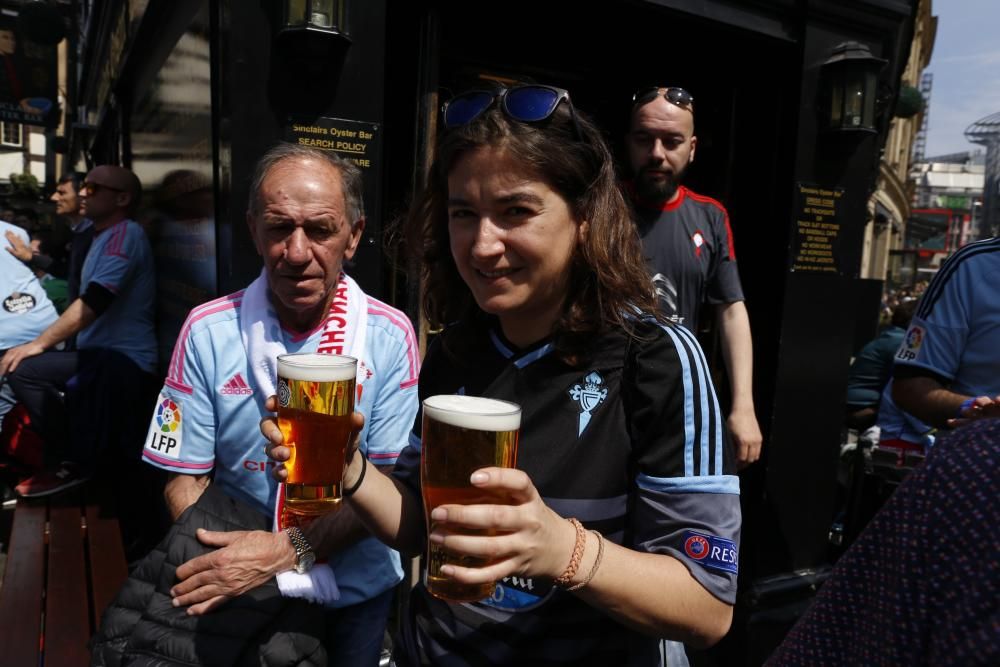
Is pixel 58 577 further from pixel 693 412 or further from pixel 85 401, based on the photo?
pixel 693 412

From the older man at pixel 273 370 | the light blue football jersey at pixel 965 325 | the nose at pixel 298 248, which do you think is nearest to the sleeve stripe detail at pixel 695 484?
the older man at pixel 273 370

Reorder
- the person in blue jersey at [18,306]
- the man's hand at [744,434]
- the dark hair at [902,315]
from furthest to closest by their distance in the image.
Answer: the dark hair at [902,315], the person in blue jersey at [18,306], the man's hand at [744,434]

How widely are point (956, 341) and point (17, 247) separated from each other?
5856 millimetres

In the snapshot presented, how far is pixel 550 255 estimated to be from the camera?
129cm

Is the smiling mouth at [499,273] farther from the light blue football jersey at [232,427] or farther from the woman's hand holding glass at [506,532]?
the light blue football jersey at [232,427]

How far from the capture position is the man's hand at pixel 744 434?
2984 millimetres

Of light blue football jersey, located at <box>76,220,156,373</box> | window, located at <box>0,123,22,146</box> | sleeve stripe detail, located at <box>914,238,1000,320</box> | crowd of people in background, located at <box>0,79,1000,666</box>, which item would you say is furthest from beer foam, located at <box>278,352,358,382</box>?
window, located at <box>0,123,22,146</box>

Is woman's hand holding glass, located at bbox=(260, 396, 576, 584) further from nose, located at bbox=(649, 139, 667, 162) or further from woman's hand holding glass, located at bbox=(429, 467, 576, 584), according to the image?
nose, located at bbox=(649, 139, 667, 162)

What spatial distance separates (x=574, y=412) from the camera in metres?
1.24

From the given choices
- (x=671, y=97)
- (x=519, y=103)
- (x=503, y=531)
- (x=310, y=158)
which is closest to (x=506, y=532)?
(x=503, y=531)

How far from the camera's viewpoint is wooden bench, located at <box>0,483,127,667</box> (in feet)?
7.25

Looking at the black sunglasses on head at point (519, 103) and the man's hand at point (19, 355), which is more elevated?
the black sunglasses on head at point (519, 103)

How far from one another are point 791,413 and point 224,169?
350 centimetres

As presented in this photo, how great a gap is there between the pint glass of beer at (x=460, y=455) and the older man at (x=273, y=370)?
2.93 feet
